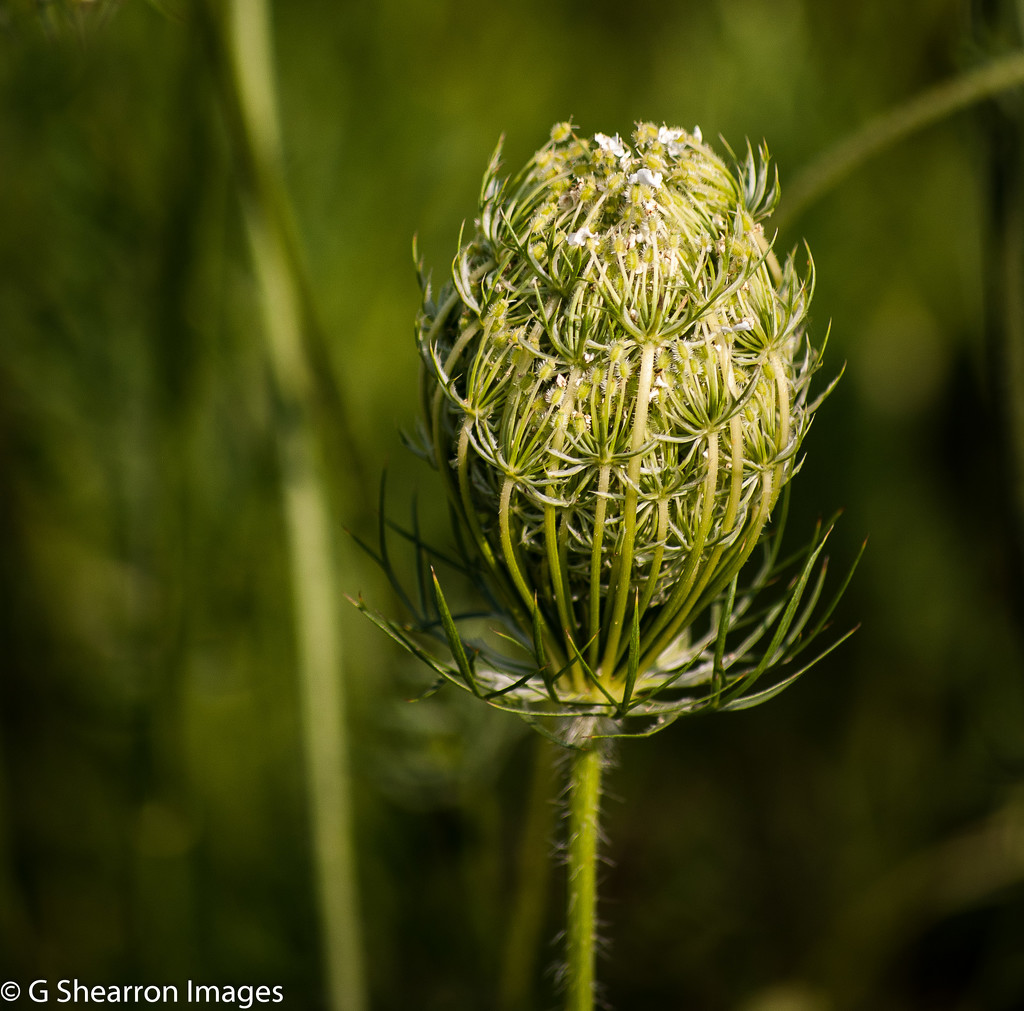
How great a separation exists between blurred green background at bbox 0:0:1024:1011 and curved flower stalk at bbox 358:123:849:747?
160 cm

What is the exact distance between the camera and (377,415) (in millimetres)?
5566

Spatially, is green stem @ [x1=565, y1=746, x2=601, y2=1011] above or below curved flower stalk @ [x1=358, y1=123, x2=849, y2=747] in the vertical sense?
below

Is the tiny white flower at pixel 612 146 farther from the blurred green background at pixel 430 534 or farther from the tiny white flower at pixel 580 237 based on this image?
the blurred green background at pixel 430 534

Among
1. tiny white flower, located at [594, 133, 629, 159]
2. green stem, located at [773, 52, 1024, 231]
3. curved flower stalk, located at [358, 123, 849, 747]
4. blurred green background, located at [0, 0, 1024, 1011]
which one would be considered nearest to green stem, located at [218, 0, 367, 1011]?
blurred green background, located at [0, 0, 1024, 1011]

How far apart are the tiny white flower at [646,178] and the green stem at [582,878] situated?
124cm

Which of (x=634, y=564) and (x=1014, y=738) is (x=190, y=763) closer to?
(x=634, y=564)

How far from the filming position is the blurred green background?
4.04 m

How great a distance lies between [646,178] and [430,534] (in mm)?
3855

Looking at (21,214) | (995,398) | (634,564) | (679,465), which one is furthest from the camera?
(21,214)

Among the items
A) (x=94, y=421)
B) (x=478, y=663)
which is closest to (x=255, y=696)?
(x=94, y=421)

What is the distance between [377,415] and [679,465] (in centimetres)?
385

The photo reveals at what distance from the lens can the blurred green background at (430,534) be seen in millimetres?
4035

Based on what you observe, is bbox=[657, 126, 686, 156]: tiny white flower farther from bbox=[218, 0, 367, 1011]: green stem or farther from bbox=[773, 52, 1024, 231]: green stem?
bbox=[218, 0, 367, 1011]: green stem

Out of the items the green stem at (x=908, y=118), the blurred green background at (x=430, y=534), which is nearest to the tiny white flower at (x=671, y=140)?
the green stem at (x=908, y=118)
